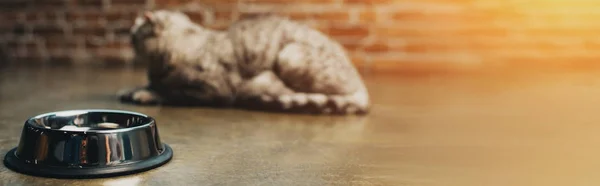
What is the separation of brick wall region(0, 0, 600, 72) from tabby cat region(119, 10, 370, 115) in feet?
3.97

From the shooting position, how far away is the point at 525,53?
321 cm

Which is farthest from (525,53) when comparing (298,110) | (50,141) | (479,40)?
(50,141)

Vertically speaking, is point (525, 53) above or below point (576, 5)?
below

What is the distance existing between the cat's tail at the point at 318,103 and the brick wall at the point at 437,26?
1333 millimetres

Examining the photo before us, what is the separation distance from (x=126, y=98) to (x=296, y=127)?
0.71 m

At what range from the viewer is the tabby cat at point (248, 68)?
1.94 metres

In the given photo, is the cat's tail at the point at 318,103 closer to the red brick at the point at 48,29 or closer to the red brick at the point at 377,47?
the red brick at the point at 377,47

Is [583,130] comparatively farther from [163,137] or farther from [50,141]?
[50,141]

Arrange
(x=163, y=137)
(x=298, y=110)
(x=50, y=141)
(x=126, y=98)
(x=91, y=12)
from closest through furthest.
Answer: (x=50, y=141)
(x=163, y=137)
(x=298, y=110)
(x=126, y=98)
(x=91, y=12)

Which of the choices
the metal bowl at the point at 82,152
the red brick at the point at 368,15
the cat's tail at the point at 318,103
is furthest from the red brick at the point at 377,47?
the metal bowl at the point at 82,152

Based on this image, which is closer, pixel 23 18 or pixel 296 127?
pixel 296 127

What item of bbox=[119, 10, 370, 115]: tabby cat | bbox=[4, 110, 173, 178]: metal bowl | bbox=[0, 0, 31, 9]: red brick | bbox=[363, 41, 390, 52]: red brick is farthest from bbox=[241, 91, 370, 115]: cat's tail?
bbox=[0, 0, 31, 9]: red brick

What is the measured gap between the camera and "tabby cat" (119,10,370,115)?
1936 millimetres

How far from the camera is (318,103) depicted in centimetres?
192
